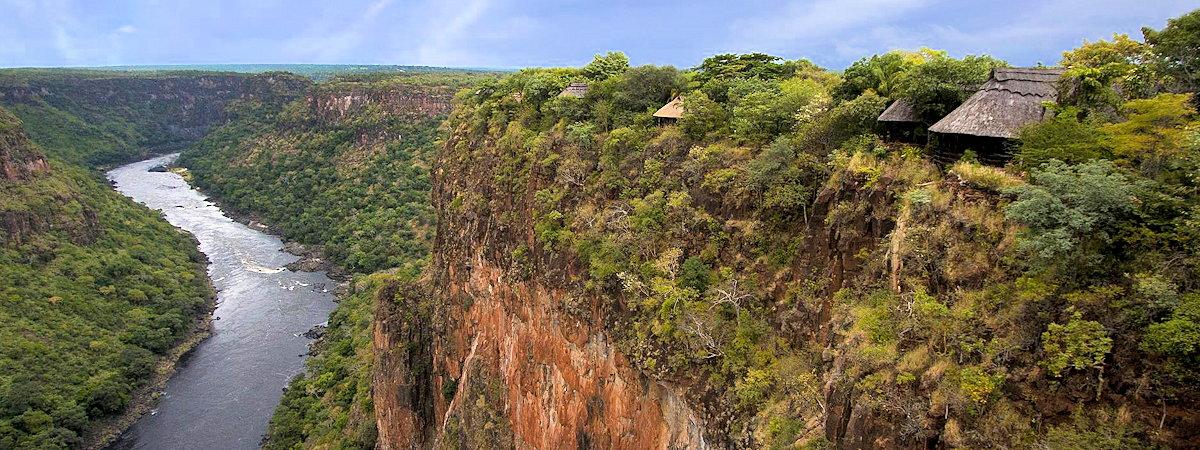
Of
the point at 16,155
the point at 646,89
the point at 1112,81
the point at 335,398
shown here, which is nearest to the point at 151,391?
the point at 335,398

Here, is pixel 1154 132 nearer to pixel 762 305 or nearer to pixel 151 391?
pixel 762 305

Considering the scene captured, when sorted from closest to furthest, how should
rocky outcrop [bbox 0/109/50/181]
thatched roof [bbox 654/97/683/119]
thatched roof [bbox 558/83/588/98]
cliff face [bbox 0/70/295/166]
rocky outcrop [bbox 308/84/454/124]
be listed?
thatched roof [bbox 654/97/683/119]
thatched roof [bbox 558/83/588/98]
rocky outcrop [bbox 0/109/50/181]
rocky outcrop [bbox 308/84/454/124]
cliff face [bbox 0/70/295/166]

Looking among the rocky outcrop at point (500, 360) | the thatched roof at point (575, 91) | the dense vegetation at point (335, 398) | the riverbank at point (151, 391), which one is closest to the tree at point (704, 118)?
the rocky outcrop at point (500, 360)

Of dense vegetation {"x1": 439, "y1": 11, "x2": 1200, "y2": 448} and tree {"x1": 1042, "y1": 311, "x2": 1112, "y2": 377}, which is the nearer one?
tree {"x1": 1042, "y1": 311, "x2": 1112, "y2": 377}

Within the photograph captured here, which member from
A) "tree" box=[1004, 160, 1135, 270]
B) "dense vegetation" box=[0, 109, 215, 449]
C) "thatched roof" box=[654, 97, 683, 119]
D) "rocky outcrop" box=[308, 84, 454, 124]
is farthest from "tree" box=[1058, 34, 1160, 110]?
"rocky outcrop" box=[308, 84, 454, 124]

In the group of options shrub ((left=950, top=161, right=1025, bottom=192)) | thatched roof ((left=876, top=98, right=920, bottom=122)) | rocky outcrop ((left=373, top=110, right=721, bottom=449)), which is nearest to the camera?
shrub ((left=950, top=161, right=1025, bottom=192))

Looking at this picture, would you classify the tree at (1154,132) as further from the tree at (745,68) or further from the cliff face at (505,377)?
the tree at (745,68)

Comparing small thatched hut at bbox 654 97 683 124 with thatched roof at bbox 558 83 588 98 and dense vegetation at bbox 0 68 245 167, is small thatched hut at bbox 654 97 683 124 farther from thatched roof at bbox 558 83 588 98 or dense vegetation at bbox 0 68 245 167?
dense vegetation at bbox 0 68 245 167

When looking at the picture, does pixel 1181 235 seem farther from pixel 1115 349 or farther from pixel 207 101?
pixel 207 101
